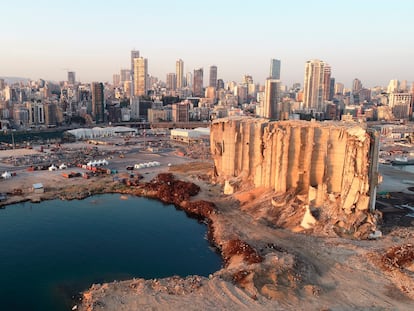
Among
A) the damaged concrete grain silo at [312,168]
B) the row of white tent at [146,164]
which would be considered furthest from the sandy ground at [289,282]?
the row of white tent at [146,164]

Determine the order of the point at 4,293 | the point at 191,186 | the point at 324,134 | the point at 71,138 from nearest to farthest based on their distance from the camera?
1. the point at 4,293
2. the point at 324,134
3. the point at 191,186
4. the point at 71,138

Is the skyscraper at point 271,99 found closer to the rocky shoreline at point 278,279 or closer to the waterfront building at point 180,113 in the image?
the waterfront building at point 180,113

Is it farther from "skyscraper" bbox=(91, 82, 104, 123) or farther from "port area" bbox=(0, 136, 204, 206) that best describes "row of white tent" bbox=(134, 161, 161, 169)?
"skyscraper" bbox=(91, 82, 104, 123)

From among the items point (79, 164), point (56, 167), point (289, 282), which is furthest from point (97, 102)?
point (289, 282)

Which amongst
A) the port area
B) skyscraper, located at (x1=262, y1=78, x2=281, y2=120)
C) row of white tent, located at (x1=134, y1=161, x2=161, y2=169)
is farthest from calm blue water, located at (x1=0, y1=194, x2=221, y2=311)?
skyscraper, located at (x1=262, y1=78, x2=281, y2=120)

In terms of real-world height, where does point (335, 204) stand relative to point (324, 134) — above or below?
below

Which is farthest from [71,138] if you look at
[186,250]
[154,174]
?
[186,250]

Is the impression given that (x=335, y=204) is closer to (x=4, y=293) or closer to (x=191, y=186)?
(x=191, y=186)

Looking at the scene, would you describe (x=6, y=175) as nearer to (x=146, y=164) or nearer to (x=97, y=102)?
(x=146, y=164)
